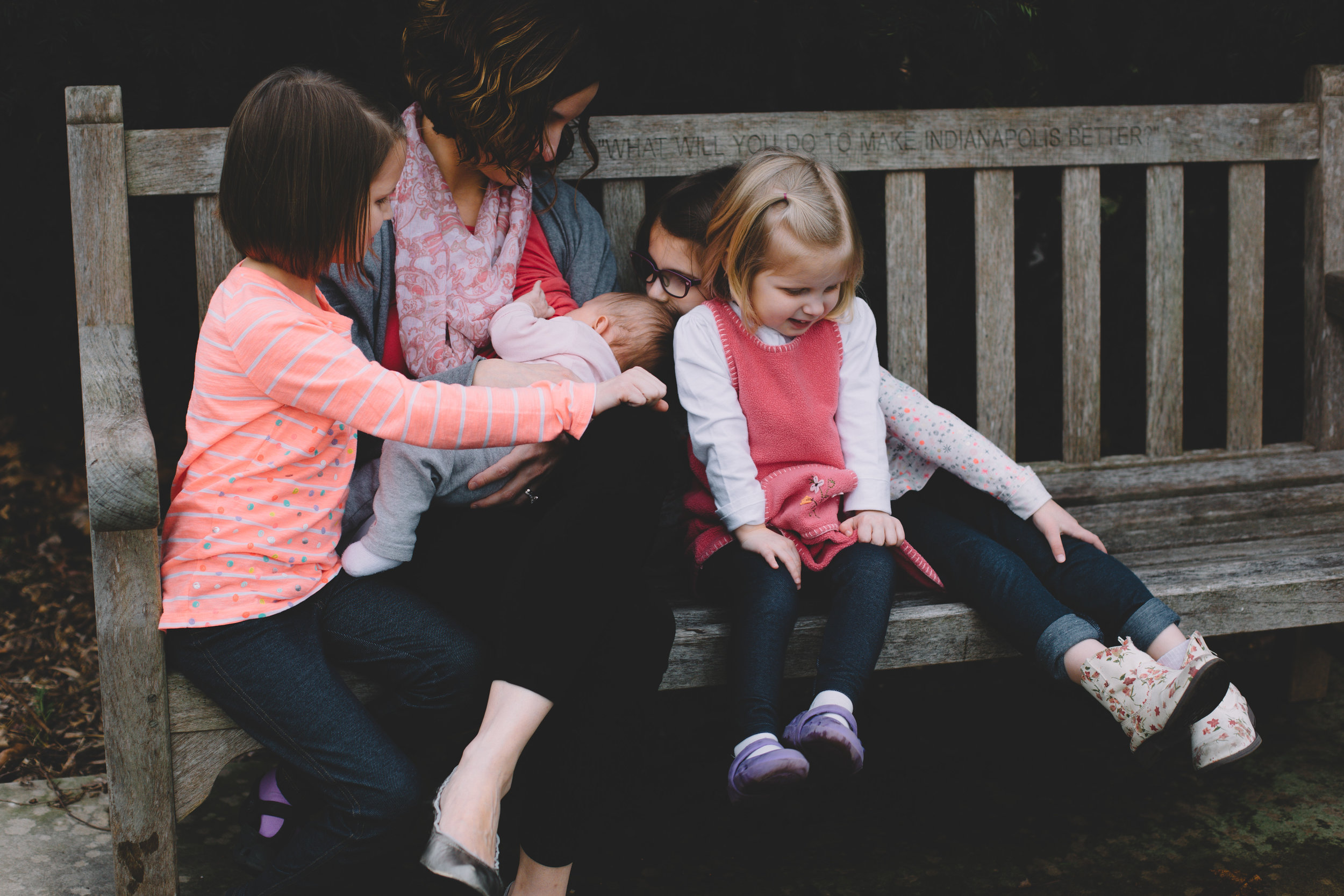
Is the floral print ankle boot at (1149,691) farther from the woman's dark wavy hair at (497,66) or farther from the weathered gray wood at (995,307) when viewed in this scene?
the woman's dark wavy hair at (497,66)

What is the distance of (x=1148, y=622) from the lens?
6.25 ft

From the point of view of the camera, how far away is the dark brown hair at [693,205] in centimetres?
221

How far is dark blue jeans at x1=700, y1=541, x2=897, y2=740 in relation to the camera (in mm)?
1768

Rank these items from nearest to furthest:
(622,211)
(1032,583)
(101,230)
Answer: (1032,583) < (101,230) < (622,211)

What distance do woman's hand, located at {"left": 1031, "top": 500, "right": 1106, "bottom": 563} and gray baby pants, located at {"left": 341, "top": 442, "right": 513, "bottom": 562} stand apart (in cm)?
109

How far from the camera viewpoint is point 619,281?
2508 millimetres

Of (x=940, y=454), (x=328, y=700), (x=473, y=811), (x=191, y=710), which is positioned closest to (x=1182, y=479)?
(x=940, y=454)

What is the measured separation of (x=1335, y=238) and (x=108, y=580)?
2.82 metres

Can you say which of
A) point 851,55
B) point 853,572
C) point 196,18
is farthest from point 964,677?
point 196,18

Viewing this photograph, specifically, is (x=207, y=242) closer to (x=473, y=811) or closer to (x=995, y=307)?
(x=473, y=811)

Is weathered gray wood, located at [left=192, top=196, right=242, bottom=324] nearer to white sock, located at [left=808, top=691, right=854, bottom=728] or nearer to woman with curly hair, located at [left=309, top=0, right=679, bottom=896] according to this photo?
woman with curly hair, located at [left=309, top=0, right=679, bottom=896]

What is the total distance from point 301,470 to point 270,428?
83 millimetres

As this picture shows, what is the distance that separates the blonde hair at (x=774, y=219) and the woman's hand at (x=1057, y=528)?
0.57 m

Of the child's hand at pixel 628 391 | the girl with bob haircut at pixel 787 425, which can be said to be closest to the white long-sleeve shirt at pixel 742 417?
the girl with bob haircut at pixel 787 425
